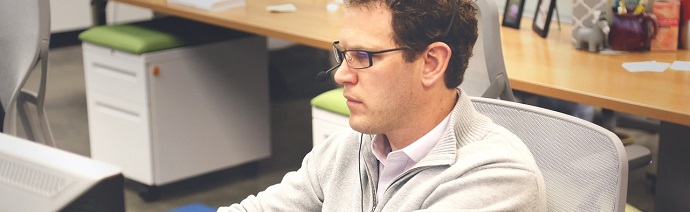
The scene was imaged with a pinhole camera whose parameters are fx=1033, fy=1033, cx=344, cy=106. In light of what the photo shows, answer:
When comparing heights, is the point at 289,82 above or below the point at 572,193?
below

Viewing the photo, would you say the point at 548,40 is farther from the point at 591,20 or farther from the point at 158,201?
the point at 158,201

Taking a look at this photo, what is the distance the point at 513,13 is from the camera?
3170mm

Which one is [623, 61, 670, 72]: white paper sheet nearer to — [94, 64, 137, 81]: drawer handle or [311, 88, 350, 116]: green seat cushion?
[311, 88, 350, 116]: green seat cushion

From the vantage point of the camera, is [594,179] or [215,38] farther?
[215,38]

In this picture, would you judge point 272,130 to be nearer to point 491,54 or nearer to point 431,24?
point 491,54

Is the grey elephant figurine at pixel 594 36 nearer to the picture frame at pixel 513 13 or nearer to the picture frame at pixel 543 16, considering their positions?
the picture frame at pixel 543 16

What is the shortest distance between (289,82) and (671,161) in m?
2.89

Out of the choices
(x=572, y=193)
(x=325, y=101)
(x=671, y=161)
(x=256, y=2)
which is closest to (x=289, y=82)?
(x=256, y=2)

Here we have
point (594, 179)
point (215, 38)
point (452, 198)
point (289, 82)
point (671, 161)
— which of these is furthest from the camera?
point (289, 82)

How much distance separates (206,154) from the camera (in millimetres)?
3758

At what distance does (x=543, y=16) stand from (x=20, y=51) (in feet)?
4.91

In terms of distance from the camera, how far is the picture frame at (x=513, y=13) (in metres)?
3.14

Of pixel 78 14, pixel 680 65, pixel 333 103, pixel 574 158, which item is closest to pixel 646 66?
pixel 680 65

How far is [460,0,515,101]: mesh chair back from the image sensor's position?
2416mm
